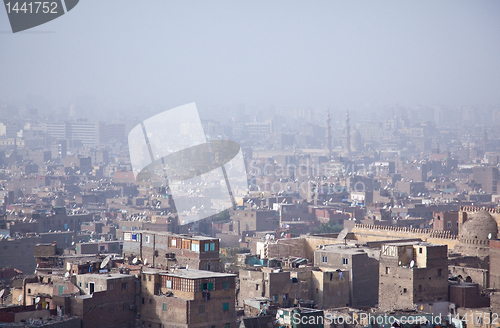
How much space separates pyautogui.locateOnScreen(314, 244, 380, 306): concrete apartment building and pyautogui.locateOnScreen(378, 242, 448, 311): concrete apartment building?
132 cm

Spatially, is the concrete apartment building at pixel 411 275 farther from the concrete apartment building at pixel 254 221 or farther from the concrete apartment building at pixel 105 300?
the concrete apartment building at pixel 254 221

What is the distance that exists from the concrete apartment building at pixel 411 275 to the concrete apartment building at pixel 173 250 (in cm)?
245

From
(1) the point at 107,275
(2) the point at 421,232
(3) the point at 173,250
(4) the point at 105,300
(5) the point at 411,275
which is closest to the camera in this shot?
(4) the point at 105,300

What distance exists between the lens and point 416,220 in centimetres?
2339

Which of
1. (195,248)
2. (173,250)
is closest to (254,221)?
(173,250)

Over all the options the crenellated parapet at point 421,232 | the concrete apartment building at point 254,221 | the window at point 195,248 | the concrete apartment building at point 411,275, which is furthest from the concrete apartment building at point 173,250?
the concrete apartment building at point 254,221

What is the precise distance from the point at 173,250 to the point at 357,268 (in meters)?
2.91

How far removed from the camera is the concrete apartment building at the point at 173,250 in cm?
1210

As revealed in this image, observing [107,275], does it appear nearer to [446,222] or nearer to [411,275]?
[411,275]

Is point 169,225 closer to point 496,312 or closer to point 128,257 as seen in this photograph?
point 128,257

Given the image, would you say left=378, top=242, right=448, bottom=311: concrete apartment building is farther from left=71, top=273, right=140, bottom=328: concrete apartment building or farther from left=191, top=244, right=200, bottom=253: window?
left=71, top=273, right=140, bottom=328: concrete apartment building

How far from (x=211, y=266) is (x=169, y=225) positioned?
1209 centimetres

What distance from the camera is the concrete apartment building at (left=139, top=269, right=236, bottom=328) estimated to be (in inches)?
392

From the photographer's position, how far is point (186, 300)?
9.93m
